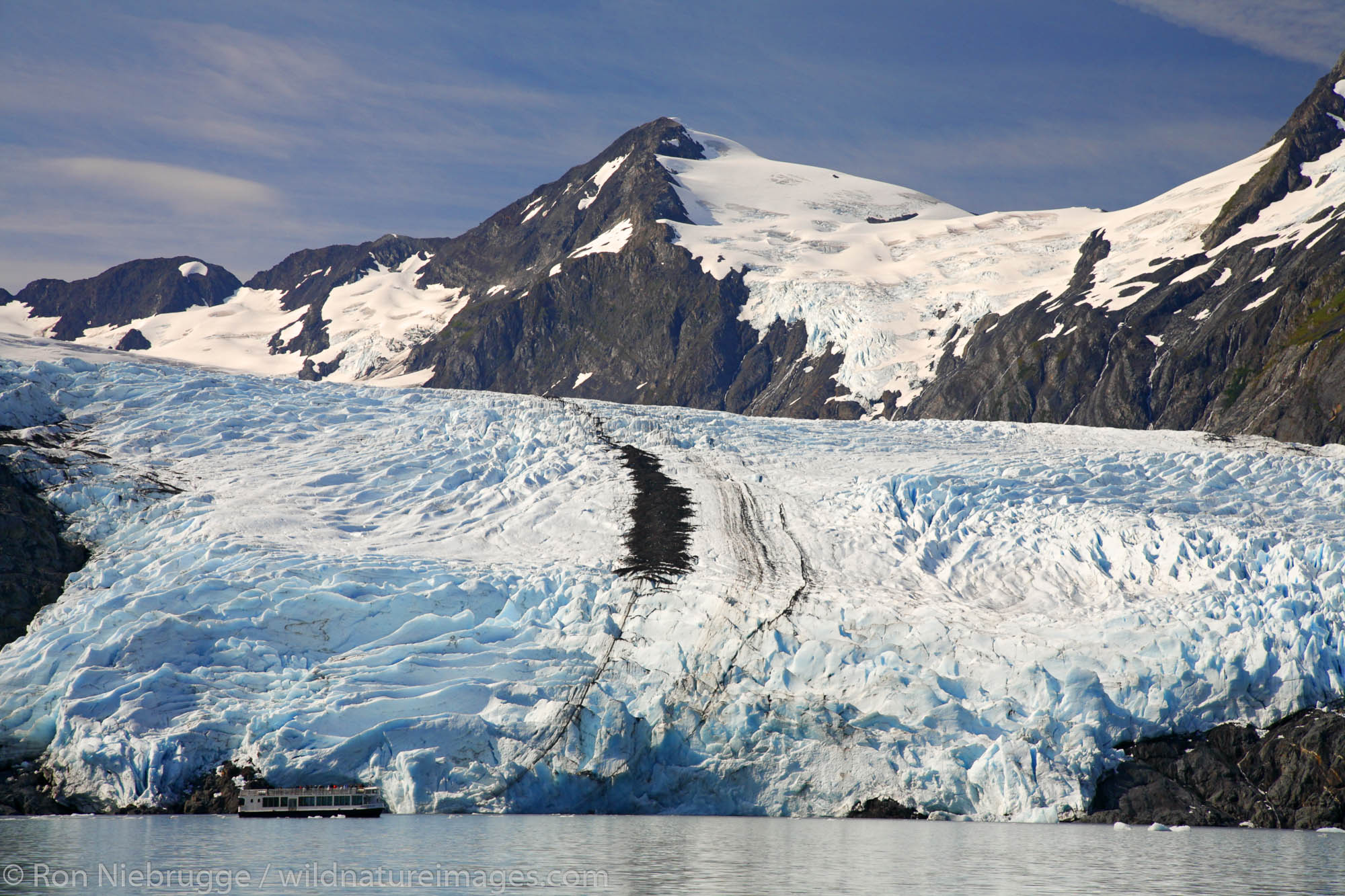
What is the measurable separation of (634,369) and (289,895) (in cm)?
Answer: 14882

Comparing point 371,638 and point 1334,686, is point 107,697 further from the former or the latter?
point 1334,686

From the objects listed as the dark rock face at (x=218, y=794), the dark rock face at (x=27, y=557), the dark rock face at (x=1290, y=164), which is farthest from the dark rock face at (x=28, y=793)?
the dark rock face at (x=1290, y=164)

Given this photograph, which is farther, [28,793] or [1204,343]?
[1204,343]

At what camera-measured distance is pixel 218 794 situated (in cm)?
2686

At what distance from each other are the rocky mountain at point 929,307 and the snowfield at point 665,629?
51.1 metres

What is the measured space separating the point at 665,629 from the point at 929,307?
10660cm

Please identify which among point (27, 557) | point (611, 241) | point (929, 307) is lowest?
point (27, 557)

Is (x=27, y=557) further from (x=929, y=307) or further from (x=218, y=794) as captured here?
(x=929, y=307)

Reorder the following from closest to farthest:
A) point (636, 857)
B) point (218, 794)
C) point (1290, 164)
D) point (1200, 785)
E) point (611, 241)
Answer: point (636, 857) < point (218, 794) < point (1200, 785) < point (1290, 164) < point (611, 241)

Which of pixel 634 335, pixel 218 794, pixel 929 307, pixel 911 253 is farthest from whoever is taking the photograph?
pixel 634 335

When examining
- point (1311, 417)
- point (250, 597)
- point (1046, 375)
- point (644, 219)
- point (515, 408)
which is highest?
point (644, 219)

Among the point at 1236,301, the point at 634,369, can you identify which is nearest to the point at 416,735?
the point at 1236,301

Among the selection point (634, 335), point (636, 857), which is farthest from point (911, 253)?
point (636, 857)

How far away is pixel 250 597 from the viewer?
31.0 meters
